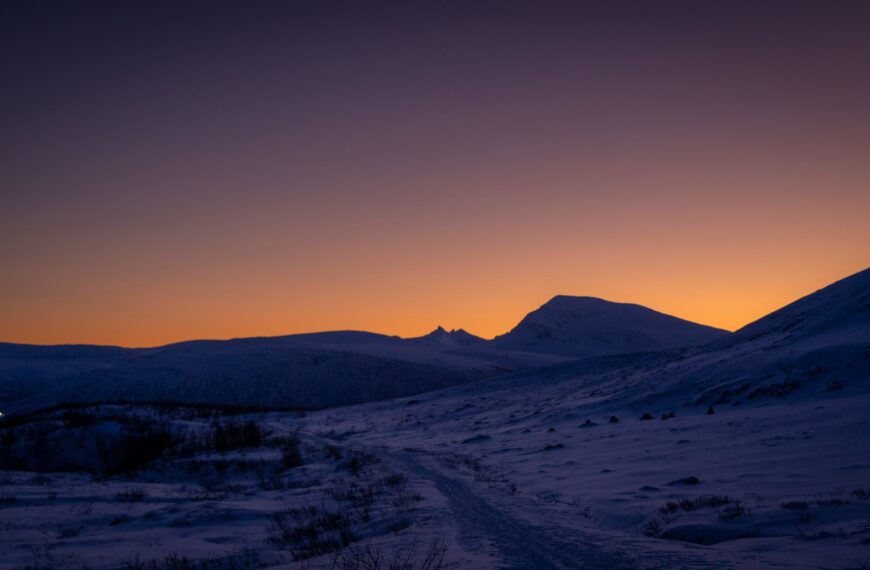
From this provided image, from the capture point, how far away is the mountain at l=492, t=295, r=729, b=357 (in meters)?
162

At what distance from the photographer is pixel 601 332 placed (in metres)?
172

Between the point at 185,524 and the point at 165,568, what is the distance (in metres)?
3.93

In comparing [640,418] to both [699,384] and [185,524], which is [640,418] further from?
[185,524]

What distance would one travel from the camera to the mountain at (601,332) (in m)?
162

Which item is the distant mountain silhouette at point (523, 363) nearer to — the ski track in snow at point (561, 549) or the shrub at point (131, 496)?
the ski track in snow at point (561, 549)

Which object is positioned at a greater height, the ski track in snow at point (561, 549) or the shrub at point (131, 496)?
the ski track in snow at point (561, 549)

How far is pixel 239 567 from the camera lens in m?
8.76

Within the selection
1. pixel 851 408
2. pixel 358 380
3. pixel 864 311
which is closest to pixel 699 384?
pixel 864 311

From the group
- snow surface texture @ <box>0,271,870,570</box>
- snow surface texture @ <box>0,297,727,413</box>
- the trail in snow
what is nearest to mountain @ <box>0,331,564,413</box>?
snow surface texture @ <box>0,297,727,413</box>

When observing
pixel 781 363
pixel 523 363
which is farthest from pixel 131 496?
pixel 523 363

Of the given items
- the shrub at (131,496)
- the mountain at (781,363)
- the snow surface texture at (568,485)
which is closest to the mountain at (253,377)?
the snow surface texture at (568,485)

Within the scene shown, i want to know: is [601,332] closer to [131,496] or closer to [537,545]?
[131,496]

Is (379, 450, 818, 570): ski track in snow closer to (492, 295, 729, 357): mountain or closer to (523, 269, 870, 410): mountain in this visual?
(523, 269, 870, 410): mountain

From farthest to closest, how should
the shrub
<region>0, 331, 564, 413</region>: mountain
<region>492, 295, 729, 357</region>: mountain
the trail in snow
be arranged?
<region>492, 295, 729, 357</region>: mountain < <region>0, 331, 564, 413</region>: mountain < the shrub < the trail in snow
